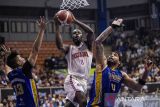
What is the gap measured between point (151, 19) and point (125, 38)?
11.6 feet

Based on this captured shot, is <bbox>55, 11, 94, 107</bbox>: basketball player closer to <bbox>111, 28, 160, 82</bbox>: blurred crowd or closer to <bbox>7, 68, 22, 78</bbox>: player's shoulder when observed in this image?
<bbox>7, 68, 22, 78</bbox>: player's shoulder

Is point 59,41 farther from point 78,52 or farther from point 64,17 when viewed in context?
point 64,17

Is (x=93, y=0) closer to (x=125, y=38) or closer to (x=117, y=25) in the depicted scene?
(x=125, y=38)

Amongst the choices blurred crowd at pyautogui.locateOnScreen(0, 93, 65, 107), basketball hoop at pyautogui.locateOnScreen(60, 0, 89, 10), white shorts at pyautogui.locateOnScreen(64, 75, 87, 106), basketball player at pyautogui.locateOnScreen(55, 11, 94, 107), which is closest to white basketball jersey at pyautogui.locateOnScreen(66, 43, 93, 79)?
basketball player at pyautogui.locateOnScreen(55, 11, 94, 107)

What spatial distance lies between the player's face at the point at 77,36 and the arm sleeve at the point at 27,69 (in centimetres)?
214

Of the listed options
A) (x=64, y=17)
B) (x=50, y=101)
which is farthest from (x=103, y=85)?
(x=50, y=101)

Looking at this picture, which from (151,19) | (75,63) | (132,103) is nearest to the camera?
(75,63)

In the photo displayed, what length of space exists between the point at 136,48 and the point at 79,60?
2499 centimetres

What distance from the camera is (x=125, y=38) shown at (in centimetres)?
3772

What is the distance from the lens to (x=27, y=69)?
27.0 ft

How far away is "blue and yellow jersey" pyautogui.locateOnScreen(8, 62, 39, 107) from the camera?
8.39 meters

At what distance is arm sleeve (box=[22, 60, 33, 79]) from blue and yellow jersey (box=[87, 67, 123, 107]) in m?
1.42

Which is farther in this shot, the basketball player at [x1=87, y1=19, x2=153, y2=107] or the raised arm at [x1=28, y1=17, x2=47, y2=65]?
the basketball player at [x1=87, y1=19, x2=153, y2=107]

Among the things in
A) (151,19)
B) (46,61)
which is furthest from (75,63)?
(151,19)
